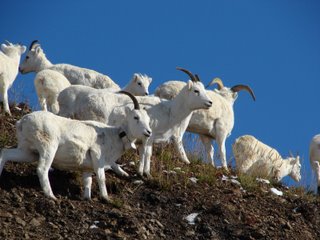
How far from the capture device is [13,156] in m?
13.7

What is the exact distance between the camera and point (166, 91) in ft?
62.7

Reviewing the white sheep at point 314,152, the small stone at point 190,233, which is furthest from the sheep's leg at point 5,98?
the white sheep at point 314,152

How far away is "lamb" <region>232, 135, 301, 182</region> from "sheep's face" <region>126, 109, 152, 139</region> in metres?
4.65

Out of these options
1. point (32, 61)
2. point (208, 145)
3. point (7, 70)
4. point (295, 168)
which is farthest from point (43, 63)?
point (295, 168)

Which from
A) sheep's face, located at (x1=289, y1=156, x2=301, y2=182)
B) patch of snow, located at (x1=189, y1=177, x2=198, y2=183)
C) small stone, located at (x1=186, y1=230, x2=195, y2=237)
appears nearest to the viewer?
small stone, located at (x1=186, y1=230, x2=195, y2=237)

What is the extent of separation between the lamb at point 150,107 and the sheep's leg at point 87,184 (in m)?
1.62

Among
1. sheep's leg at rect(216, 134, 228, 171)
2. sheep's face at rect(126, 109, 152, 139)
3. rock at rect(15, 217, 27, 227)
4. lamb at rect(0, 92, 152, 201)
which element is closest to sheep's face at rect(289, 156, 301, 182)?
sheep's leg at rect(216, 134, 228, 171)

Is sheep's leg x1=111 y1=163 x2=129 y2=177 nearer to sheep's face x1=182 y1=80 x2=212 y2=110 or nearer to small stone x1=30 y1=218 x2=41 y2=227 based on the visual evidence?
sheep's face x1=182 y1=80 x2=212 y2=110

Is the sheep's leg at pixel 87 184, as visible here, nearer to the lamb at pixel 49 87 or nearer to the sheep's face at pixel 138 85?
the lamb at pixel 49 87

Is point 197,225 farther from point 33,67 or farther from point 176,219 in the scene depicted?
point 33,67

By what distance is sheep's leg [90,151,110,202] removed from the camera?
14.1 m

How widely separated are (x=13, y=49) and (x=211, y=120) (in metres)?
5.38

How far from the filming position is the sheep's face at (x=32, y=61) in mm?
23484

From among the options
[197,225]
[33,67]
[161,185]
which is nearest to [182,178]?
[161,185]
